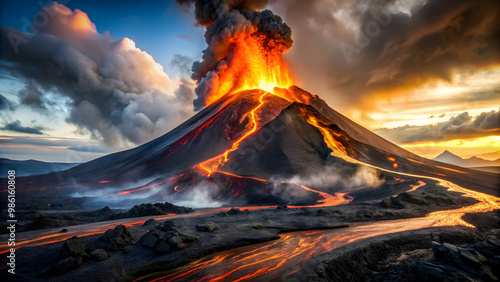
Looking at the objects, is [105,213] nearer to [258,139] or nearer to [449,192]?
[258,139]

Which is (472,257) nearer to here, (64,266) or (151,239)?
(151,239)

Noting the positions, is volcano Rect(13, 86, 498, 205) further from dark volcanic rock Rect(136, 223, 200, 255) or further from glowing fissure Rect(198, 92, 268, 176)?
dark volcanic rock Rect(136, 223, 200, 255)

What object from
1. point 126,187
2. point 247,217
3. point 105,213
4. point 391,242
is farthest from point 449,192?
point 126,187

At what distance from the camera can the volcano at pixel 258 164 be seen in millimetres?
36656

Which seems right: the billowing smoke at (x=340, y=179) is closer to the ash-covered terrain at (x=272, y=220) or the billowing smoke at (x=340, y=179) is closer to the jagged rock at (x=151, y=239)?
the ash-covered terrain at (x=272, y=220)

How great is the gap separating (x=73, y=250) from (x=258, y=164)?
36.4 metres

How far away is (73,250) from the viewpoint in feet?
34.4

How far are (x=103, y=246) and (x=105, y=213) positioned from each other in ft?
57.5

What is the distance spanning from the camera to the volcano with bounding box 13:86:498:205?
120 ft

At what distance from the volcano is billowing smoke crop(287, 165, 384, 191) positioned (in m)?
0.45

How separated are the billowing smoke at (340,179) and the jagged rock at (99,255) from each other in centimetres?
3055

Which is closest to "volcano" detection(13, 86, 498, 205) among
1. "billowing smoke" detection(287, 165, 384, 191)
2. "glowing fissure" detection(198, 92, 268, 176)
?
"glowing fissure" detection(198, 92, 268, 176)

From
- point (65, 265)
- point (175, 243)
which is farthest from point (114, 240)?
point (175, 243)

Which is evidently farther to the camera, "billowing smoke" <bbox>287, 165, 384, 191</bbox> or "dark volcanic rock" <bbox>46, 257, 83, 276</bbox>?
"billowing smoke" <bbox>287, 165, 384, 191</bbox>
